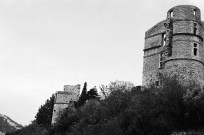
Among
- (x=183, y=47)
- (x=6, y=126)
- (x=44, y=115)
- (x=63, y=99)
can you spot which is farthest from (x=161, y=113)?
(x=6, y=126)

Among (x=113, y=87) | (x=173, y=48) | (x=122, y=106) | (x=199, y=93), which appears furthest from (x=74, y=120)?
(x=199, y=93)

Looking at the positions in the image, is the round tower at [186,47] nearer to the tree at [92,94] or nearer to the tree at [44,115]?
the tree at [92,94]

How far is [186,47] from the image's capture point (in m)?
37.5

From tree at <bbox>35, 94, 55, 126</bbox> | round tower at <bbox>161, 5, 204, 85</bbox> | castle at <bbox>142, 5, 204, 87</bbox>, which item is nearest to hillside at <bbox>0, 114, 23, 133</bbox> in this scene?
tree at <bbox>35, 94, 55, 126</bbox>

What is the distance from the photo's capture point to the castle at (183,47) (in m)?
37.0

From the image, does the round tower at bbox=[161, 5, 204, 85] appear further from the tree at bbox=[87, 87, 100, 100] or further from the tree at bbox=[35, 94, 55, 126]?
the tree at bbox=[35, 94, 55, 126]

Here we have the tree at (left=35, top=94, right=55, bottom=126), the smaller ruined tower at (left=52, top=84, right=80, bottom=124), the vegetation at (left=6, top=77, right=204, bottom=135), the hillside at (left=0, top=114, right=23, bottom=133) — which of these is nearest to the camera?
the vegetation at (left=6, top=77, right=204, bottom=135)

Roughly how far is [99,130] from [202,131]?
9.15 m

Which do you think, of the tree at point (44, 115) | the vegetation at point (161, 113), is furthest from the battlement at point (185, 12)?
the tree at point (44, 115)

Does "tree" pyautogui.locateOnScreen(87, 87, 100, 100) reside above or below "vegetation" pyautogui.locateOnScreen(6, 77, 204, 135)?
above

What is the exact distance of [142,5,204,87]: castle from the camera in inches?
1455

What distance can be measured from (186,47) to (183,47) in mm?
303

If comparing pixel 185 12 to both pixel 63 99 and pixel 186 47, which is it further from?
pixel 63 99

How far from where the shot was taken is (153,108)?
31.0m
